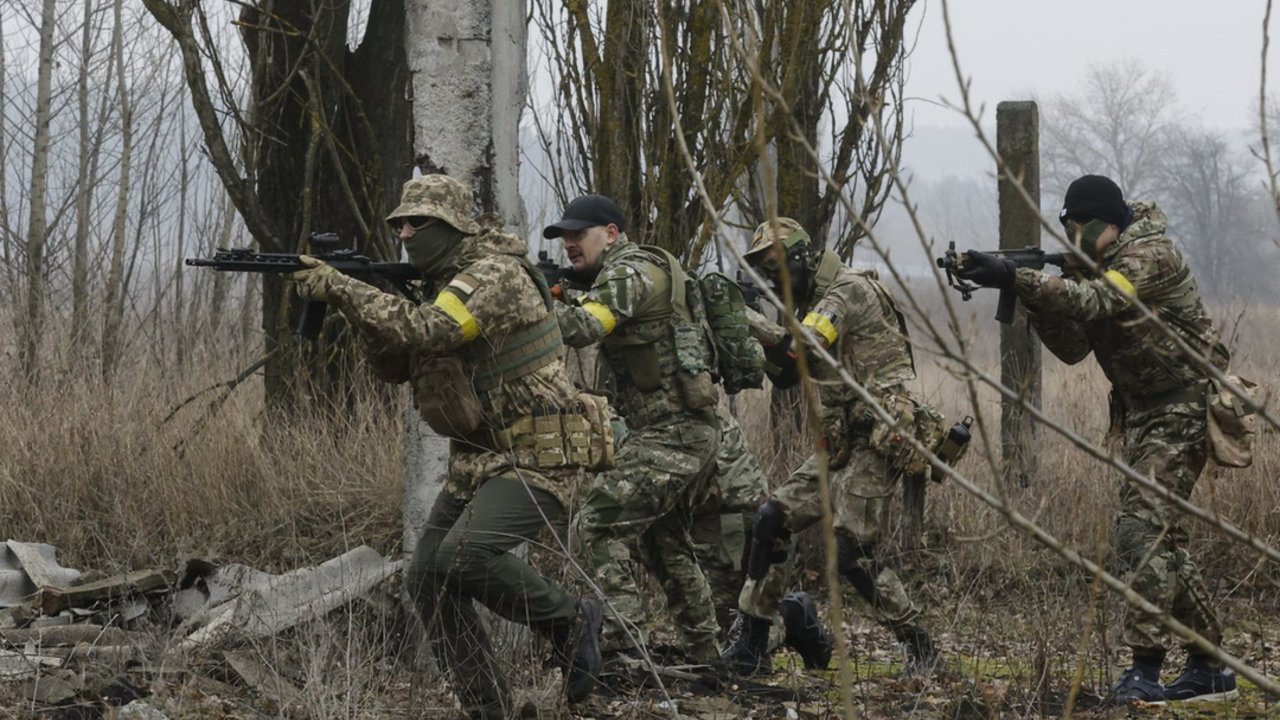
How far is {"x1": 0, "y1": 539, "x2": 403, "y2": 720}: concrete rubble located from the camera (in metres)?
4.68

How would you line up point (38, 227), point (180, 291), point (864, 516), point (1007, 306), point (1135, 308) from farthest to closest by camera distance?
1. point (180, 291)
2. point (38, 227)
3. point (864, 516)
4. point (1007, 306)
5. point (1135, 308)

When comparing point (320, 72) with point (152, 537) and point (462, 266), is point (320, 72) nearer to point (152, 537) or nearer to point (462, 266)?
Result: point (152, 537)

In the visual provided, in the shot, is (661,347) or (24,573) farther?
(24,573)

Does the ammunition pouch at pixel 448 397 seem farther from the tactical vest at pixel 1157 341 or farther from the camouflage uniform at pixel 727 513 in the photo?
the tactical vest at pixel 1157 341

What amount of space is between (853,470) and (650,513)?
81cm

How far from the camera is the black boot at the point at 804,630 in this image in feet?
19.5

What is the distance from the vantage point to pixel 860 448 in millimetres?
5965

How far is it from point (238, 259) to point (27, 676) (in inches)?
58.1

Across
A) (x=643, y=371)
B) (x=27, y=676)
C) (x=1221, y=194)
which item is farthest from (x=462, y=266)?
(x=1221, y=194)

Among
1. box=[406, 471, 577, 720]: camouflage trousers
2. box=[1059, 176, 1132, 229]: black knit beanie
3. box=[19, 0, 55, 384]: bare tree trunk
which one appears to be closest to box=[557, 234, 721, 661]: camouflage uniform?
box=[406, 471, 577, 720]: camouflage trousers

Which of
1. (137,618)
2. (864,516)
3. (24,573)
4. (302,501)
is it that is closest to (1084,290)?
(864,516)

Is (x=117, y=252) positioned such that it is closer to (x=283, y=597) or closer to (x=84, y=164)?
(x=84, y=164)

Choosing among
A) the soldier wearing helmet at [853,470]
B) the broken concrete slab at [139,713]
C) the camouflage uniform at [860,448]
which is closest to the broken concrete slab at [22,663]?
the broken concrete slab at [139,713]

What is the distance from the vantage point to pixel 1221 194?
73938mm
